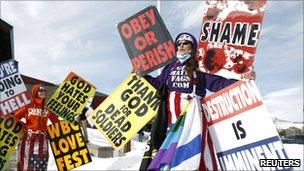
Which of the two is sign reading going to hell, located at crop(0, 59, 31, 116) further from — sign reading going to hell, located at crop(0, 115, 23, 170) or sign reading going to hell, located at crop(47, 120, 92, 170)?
sign reading going to hell, located at crop(47, 120, 92, 170)

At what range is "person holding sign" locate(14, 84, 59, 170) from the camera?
7.92 meters

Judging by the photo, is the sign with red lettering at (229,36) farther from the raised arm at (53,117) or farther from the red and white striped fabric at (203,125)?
the raised arm at (53,117)

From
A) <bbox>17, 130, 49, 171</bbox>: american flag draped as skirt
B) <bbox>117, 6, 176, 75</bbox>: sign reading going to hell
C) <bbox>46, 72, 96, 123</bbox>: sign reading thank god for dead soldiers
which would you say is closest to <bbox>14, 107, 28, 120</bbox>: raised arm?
<bbox>17, 130, 49, 171</bbox>: american flag draped as skirt

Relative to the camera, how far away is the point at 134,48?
5.73 meters

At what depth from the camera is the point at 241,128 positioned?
4578 millimetres

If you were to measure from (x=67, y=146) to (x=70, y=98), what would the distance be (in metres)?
0.83

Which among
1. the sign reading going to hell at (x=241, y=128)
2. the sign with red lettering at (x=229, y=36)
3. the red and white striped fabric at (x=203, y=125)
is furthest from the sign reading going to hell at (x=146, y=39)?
the sign reading going to hell at (x=241, y=128)

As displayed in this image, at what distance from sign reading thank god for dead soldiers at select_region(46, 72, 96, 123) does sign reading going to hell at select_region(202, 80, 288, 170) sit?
365 cm

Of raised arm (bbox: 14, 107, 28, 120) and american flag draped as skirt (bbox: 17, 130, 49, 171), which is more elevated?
raised arm (bbox: 14, 107, 28, 120)

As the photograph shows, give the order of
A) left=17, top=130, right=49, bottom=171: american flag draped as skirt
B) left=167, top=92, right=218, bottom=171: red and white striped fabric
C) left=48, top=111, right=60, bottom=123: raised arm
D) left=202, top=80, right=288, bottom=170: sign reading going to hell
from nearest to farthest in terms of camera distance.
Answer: left=202, top=80, right=288, bottom=170: sign reading going to hell
left=167, top=92, right=218, bottom=171: red and white striped fabric
left=17, top=130, right=49, bottom=171: american flag draped as skirt
left=48, top=111, right=60, bottom=123: raised arm

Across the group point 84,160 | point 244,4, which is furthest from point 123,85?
point 84,160

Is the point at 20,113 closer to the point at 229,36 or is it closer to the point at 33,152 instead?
the point at 33,152

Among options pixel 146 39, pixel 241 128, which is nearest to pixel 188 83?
pixel 241 128

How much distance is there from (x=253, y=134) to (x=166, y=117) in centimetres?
104
